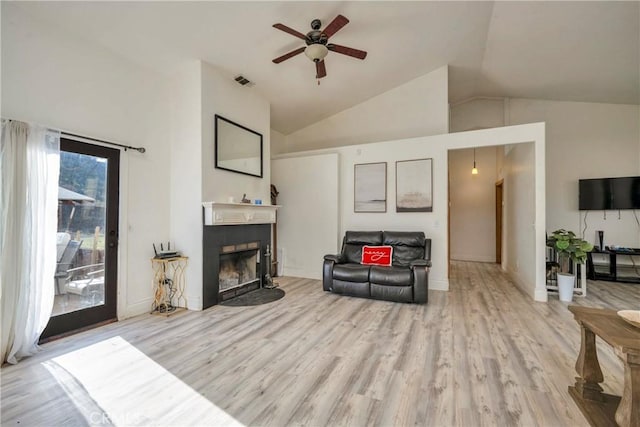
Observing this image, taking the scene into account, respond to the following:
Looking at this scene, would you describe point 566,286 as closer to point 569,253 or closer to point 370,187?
point 569,253

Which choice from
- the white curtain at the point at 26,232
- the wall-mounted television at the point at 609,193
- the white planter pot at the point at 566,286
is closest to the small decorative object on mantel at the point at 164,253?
the white curtain at the point at 26,232

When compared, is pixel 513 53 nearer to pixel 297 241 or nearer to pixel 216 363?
pixel 297 241

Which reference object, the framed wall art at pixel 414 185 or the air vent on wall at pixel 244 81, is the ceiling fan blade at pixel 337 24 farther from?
the framed wall art at pixel 414 185

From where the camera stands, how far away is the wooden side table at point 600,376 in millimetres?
1364

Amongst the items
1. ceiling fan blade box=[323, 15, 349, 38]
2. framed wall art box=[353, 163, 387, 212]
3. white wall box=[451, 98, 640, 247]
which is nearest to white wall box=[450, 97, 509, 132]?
white wall box=[451, 98, 640, 247]

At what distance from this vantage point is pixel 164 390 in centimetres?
192

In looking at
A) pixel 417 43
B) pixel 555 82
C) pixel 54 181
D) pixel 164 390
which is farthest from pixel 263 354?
pixel 555 82

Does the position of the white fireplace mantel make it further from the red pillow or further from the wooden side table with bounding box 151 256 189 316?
the red pillow

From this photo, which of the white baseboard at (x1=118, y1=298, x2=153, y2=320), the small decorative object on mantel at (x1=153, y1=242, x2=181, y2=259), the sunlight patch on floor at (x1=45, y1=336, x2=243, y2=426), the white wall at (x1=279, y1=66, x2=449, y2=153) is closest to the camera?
the sunlight patch on floor at (x1=45, y1=336, x2=243, y2=426)

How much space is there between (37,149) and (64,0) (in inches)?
53.9

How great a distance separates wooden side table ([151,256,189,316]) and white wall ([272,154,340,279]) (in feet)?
7.42

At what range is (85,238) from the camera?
9.86ft

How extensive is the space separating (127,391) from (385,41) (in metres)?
4.89

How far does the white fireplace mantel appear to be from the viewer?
364 cm
